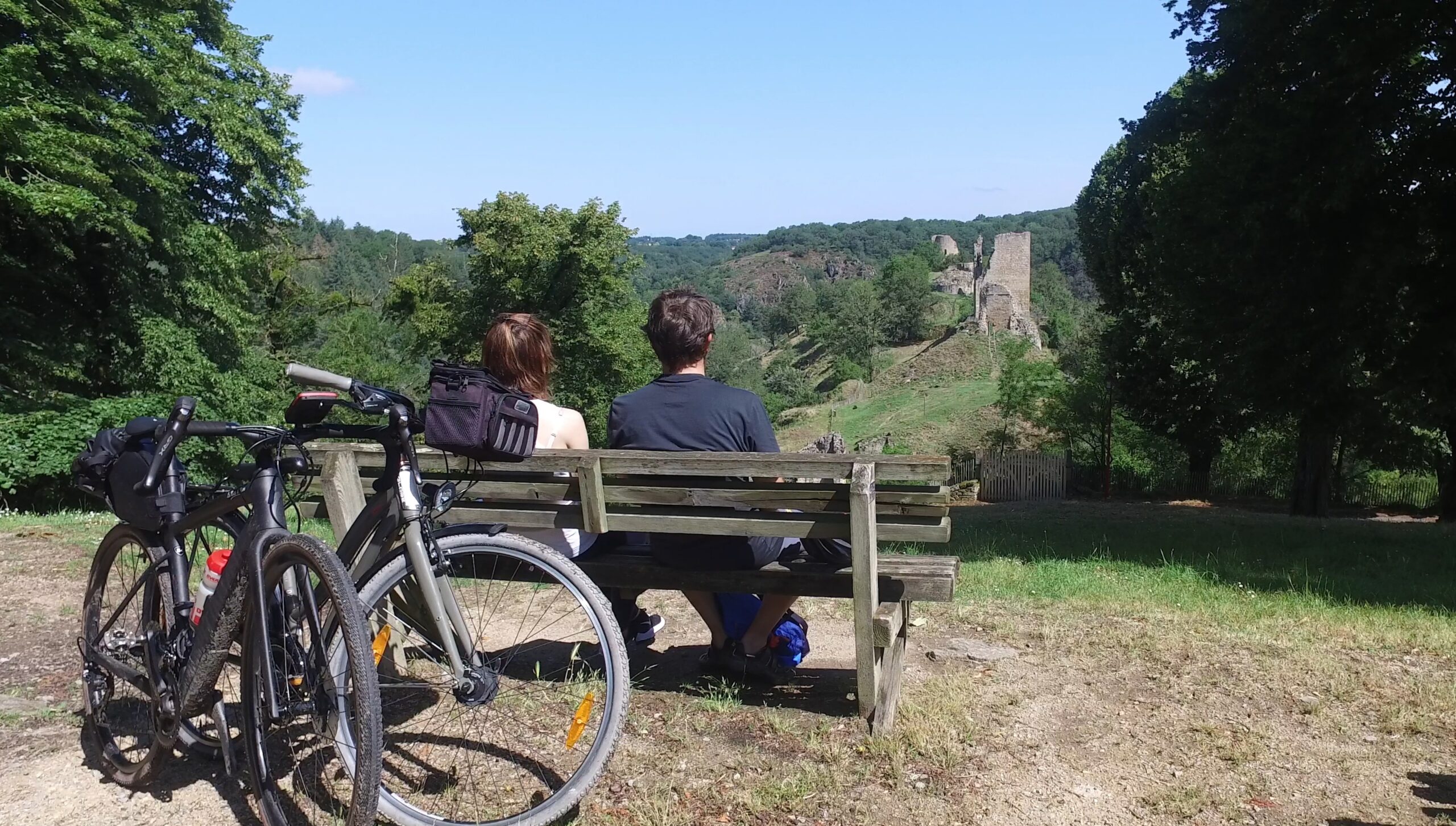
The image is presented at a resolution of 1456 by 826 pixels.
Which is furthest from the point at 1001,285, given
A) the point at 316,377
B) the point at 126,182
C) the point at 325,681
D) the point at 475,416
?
the point at 325,681

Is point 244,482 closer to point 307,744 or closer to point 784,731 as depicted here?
point 307,744

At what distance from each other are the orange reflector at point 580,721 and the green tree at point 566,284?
115 ft

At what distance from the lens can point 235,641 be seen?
10.6 ft

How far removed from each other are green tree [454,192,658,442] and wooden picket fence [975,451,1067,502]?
42.9 ft

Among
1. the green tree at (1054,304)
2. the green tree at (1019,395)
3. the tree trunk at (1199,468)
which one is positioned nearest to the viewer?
the tree trunk at (1199,468)

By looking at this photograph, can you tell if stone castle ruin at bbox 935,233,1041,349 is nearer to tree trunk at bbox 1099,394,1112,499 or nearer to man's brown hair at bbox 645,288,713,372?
tree trunk at bbox 1099,394,1112,499

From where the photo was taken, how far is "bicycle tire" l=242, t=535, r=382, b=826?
2639 mm

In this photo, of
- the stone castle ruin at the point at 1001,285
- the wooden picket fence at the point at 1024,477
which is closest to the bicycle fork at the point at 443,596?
the wooden picket fence at the point at 1024,477

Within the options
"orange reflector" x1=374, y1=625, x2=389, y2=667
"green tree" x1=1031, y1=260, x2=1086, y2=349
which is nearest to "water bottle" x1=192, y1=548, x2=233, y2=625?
"orange reflector" x1=374, y1=625, x2=389, y2=667

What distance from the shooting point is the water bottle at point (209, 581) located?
328 centimetres

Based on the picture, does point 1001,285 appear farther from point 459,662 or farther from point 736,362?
point 459,662

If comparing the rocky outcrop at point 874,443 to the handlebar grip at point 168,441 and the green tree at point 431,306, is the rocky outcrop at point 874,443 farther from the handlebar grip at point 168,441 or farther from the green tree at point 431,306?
the handlebar grip at point 168,441

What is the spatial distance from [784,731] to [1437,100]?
14.0m

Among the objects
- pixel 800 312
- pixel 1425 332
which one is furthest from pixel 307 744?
pixel 800 312
